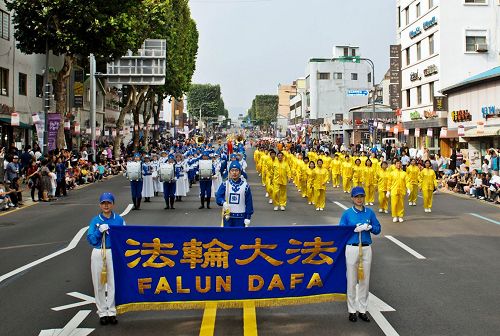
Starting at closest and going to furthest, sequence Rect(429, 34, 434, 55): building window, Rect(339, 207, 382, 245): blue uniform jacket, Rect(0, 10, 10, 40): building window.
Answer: Rect(339, 207, 382, 245): blue uniform jacket < Rect(0, 10, 10, 40): building window < Rect(429, 34, 434, 55): building window

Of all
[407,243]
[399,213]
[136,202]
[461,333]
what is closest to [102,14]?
[136,202]

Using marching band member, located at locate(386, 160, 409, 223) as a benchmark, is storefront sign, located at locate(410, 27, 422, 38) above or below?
above

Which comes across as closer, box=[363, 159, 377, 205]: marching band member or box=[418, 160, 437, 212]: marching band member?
box=[418, 160, 437, 212]: marching band member

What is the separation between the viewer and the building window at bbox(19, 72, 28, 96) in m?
34.2

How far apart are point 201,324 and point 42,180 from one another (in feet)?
54.2

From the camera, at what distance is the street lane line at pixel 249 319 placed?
6.75 metres

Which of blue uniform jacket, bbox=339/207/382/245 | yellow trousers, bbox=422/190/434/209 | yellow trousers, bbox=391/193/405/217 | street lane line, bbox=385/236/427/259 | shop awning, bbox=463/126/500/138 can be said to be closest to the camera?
blue uniform jacket, bbox=339/207/382/245

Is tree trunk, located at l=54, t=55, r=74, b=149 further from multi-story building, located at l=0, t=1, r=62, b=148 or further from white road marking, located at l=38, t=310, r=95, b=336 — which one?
white road marking, located at l=38, t=310, r=95, b=336

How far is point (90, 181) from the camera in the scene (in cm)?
3112

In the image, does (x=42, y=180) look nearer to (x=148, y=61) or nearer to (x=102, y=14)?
(x=102, y=14)

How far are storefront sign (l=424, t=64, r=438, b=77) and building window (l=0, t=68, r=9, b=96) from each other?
1139 inches

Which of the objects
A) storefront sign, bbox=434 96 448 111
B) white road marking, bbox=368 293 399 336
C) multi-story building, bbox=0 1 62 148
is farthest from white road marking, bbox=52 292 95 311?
storefront sign, bbox=434 96 448 111

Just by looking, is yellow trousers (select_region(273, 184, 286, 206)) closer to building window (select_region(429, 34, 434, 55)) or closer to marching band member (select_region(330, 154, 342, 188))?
marching band member (select_region(330, 154, 342, 188))

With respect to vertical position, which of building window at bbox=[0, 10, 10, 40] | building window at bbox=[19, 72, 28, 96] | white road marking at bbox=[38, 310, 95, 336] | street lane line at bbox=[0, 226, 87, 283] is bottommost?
white road marking at bbox=[38, 310, 95, 336]
